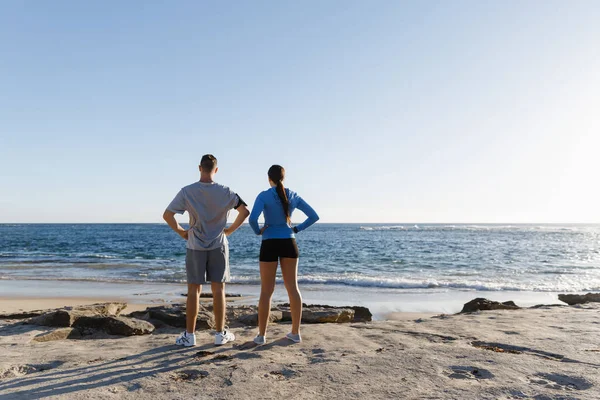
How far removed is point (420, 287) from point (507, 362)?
404 inches

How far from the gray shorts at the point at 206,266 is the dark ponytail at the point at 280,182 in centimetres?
81

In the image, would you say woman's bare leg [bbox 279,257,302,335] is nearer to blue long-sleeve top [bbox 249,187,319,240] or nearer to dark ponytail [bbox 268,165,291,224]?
blue long-sleeve top [bbox 249,187,319,240]

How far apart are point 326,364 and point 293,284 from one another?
3.48 ft

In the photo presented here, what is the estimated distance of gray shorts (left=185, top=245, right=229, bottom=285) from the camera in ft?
14.6

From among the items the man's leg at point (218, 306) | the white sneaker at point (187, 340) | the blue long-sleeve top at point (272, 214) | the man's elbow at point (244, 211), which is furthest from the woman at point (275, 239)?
the white sneaker at point (187, 340)

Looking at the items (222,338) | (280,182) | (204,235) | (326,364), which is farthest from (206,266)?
(326,364)

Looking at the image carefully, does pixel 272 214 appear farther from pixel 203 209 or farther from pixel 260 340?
pixel 260 340

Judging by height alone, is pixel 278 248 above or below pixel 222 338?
above

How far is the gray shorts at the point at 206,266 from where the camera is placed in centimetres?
445

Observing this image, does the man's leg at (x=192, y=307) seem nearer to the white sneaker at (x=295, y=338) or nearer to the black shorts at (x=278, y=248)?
the black shorts at (x=278, y=248)

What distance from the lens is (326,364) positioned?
363 cm

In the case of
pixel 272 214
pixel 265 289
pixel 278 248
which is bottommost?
pixel 265 289

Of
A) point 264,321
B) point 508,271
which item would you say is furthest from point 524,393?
point 508,271

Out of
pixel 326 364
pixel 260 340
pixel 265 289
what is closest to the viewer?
pixel 326 364
